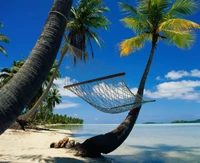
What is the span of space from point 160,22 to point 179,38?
0.72 m

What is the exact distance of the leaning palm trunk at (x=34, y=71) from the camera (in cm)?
201

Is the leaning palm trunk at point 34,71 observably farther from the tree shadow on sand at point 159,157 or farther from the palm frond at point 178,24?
the palm frond at point 178,24

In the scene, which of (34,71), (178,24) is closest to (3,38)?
(178,24)

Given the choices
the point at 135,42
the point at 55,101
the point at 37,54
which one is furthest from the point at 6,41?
the point at 55,101

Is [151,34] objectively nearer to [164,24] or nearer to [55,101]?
[164,24]

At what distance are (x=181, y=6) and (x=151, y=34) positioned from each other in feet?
3.76

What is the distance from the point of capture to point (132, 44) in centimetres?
758

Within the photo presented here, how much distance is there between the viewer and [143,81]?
6289mm

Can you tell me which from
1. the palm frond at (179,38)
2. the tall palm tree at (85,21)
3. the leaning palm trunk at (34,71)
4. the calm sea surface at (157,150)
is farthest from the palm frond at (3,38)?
the leaning palm trunk at (34,71)

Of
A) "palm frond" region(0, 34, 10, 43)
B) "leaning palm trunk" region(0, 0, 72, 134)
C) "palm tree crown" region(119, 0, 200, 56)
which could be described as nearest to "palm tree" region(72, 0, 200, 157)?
"palm tree crown" region(119, 0, 200, 56)

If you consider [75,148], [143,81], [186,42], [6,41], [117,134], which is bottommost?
[75,148]

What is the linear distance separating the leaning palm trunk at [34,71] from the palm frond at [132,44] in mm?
4969

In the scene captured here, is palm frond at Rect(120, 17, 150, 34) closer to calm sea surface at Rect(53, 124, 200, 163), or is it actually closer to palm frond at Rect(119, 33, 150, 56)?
palm frond at Rect(119, 33, 150, 56)

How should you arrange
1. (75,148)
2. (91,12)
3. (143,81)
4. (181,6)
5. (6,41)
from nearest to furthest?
1. (75,148)
2. (143,81)
3. (181,6)
4. (91,12)
5. (6,41)
